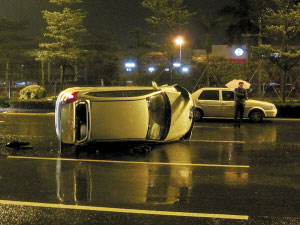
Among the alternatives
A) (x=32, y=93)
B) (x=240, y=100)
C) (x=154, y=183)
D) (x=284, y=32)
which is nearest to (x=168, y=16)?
(x=284, y=32)

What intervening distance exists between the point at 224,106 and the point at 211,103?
1.78ft

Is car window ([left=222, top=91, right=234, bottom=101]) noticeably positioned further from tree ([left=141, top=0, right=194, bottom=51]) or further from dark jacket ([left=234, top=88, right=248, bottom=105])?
tree ([left=141, top=0, right=194, bottom=51])

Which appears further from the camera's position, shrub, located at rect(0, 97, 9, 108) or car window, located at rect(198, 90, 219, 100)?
shrub, located at rect(0, 97, 9, 108)

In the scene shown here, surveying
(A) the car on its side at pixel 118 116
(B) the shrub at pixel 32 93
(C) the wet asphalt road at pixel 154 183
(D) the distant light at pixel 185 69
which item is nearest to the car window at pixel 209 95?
(C) the wet asphalt road at pixel 154 183

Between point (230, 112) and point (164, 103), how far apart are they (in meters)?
7.41

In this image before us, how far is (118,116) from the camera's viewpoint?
30.5 ft

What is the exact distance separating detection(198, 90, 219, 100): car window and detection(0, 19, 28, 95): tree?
25138mm

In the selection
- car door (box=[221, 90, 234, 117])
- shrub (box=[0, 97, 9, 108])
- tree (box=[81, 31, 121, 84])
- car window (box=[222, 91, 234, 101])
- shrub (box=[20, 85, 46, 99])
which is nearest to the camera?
car door (box=[221, 90, 234, 117])

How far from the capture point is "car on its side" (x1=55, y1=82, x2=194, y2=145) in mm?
9203

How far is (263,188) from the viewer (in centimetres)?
681

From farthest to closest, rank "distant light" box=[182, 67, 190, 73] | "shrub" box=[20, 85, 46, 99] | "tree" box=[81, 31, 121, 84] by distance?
A: "tree" box=[81, 31, 121, 84]
"distant light" box=[182, 67, 190, 73]
"shrub" box=[20, 85, 46, 99]

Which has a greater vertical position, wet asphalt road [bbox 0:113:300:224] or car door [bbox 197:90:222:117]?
car door [bbox 197:90:222:117]

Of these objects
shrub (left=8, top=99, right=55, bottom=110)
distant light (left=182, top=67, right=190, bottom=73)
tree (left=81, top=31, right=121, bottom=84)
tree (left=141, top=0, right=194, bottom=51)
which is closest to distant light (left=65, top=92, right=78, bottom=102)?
shrub (left=8, top=99, right=55, bottom=110)


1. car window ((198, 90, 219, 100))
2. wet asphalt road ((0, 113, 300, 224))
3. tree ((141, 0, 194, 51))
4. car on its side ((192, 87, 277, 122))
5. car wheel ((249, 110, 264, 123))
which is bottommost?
wet asphalt road ((0, 113, 300, 224))
